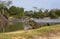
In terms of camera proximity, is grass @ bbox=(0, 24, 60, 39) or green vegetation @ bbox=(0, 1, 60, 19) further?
green vegetation @ bbox=(0, 1, 60, 19)

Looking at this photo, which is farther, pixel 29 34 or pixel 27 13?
pixel 27 13

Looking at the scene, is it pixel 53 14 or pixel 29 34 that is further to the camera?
pixel 53 14

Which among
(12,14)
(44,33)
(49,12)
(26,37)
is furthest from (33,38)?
(49,12)

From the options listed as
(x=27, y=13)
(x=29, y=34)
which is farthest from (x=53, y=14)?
(x=29, y=34)

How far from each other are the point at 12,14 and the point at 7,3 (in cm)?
873

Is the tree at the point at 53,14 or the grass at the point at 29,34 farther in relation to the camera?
the tree at the point at 53,14

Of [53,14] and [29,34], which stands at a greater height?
[29,34]

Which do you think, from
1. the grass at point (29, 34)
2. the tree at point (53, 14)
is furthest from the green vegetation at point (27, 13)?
the grass at point (29, 34)

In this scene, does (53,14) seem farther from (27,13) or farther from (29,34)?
(29,34)

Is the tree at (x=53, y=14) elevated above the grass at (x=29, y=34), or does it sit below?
below

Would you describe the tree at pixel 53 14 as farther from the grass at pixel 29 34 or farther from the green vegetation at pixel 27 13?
the grass at pixel 29 34

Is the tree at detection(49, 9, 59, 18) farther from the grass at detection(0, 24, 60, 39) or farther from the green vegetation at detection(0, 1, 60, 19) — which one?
the grass at detection(0, 24, 60, 39)

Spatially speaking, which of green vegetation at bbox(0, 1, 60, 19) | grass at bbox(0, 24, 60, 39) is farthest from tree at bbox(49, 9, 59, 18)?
grass at bbox(0, 24, 60, 39)

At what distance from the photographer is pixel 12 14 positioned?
77312 mm
